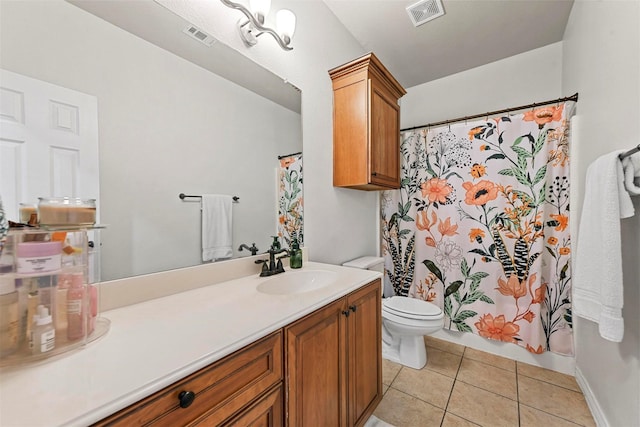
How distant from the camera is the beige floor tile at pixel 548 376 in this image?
1.73 m

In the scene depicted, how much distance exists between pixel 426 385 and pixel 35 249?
2.11m

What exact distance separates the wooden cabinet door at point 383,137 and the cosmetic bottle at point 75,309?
1536mm

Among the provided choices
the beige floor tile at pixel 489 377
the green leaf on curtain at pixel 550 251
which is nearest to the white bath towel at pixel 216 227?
the beige floor tile at pixel 489 377

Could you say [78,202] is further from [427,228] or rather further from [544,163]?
[544,163]

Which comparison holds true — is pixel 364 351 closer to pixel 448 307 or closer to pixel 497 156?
pixel 448 307

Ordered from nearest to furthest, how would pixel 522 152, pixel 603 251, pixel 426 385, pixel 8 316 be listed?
pixel 8 316 → pixel 603 251 → pixel 426 385 → pixel 522 152

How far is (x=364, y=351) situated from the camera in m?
1.28

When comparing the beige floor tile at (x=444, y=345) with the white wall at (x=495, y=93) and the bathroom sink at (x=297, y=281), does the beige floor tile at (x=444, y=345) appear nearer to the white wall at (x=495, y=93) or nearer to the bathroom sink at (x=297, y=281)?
the white wall at (x=495, y=93)

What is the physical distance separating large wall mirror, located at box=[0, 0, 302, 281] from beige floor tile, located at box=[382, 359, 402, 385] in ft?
4.58

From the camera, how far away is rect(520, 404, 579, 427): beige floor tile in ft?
4.61

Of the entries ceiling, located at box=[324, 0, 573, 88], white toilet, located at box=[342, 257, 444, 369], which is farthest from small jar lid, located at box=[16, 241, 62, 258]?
ceiling, located at box=[324, 0, 573, 88]

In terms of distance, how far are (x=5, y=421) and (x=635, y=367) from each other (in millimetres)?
1928

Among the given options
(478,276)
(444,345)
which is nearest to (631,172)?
(478,276)

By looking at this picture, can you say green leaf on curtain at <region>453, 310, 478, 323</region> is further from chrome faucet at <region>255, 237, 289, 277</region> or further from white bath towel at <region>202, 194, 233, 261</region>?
white bath towel at <region>202, 194, 233, 261</region>
